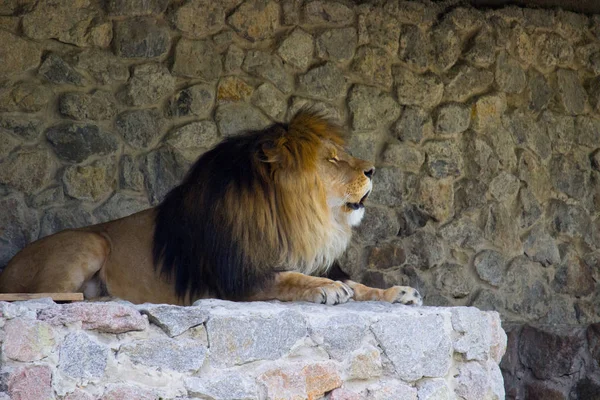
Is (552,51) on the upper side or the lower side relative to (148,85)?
upper

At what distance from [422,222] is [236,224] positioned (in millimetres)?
2555

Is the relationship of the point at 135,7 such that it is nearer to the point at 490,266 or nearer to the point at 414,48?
the point at 414,48

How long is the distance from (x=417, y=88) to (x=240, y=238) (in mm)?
2740

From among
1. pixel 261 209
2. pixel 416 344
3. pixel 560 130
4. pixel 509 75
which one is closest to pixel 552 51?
pixel 509 75

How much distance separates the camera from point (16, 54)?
17.6 feet

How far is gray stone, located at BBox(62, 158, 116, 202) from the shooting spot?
5.49m

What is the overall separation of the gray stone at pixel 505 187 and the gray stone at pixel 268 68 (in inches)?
61.4

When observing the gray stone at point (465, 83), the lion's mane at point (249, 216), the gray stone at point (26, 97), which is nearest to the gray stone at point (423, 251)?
the gray stone at point (465, 83)

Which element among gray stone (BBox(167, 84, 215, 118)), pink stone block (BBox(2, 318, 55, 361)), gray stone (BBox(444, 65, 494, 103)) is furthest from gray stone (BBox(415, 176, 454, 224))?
pink stone block (BBox(2, 318, 55, 361))

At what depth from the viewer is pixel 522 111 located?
6.85 meters

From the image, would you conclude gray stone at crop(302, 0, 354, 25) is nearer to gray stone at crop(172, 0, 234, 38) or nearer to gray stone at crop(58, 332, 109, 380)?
gray stone at crop(172, 0, 234, 38)

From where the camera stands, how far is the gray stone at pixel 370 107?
632 centimetres

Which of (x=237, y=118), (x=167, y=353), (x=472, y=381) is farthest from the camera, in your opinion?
(x=237, y=118)

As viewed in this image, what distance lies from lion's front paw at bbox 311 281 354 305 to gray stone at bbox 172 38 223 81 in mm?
2300
